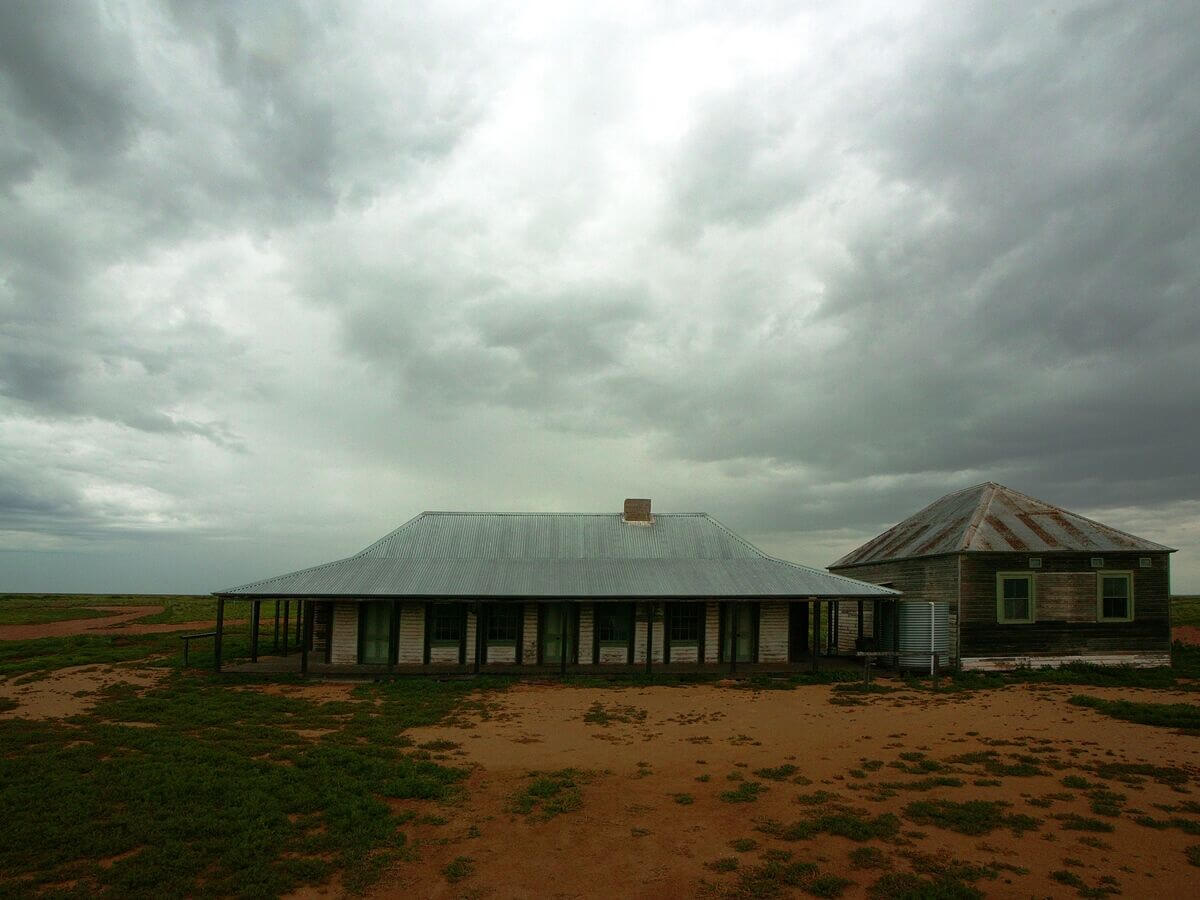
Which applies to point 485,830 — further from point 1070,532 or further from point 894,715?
point 1070,532

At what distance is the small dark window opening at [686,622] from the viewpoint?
74.8 ft

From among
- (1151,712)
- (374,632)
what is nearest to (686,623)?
(374,632)

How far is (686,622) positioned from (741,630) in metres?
1.78

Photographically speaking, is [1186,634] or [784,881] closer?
[784,881]

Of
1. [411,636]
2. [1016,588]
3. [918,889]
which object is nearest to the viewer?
[918,889]

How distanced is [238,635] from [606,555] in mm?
22127

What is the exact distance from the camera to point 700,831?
870 centimetres

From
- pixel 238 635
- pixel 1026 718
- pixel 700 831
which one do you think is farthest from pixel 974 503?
pixel 238 635

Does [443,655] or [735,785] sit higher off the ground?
[735,785]

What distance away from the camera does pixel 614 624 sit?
22.7m

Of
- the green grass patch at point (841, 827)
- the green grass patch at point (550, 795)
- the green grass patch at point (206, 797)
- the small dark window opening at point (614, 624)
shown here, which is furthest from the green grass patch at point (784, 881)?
the small dark window opening at point (614, 624)

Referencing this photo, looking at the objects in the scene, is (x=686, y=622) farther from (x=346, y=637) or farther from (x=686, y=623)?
(x=346, y=637)

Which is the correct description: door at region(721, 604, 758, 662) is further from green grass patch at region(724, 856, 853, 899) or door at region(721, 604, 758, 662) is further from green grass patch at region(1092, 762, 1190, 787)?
green grass patch at region(724, 856, 853, 899)

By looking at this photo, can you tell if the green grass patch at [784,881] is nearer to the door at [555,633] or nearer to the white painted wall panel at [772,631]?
the door at [555,633]
